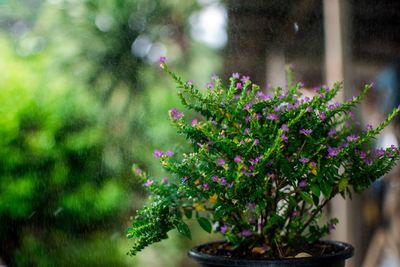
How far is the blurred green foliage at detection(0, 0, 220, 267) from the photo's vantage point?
5.51 ft

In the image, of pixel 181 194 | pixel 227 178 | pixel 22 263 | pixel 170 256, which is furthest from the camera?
pixel 170 256

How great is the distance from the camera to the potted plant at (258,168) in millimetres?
1188

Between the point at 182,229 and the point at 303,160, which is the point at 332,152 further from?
the point at 182,229

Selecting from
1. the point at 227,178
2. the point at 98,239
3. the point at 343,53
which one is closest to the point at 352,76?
the point at 343,53

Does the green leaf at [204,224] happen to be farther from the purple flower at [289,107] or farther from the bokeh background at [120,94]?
the bokeh background at [120,94]

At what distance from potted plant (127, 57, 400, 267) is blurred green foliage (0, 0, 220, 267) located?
0.43 meters

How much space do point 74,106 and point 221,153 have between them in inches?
27.5

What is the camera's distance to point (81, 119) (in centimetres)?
173

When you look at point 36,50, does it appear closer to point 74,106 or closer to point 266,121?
point 74,106

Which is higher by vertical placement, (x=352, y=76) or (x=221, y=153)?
(x=352, y=76)

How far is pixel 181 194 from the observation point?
134 centimetres

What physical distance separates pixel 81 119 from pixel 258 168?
78 centimetres

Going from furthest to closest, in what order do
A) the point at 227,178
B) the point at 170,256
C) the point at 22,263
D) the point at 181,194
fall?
the point at 170,256
the point at 22,263
the point at 181,194
the point at 227,178

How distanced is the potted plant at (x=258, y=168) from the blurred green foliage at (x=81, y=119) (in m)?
0.43
